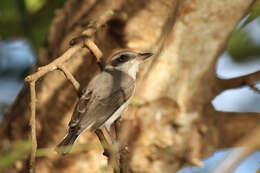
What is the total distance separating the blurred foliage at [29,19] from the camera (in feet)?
21.9

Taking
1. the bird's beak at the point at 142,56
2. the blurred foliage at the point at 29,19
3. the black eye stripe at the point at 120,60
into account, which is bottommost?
the bird's beak at the point at 142,56

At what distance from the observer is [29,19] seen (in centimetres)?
661

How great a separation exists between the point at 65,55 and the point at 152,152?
195cm

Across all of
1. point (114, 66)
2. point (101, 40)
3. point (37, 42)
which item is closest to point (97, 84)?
point (114, 66)

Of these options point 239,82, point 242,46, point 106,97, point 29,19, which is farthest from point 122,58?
point 29,19

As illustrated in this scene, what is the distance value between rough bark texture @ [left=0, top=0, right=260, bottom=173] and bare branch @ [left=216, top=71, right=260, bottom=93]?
0.09 feet

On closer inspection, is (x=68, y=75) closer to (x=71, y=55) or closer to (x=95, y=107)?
(x=71, y=55)

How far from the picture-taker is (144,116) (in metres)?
4.76

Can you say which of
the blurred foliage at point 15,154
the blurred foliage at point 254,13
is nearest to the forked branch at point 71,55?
the blurred foliage at point 15,154

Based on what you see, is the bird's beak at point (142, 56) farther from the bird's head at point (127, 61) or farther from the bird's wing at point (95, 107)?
the bird's wing at point (95, 107)

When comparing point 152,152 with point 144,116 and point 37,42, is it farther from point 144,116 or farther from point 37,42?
point 37,42

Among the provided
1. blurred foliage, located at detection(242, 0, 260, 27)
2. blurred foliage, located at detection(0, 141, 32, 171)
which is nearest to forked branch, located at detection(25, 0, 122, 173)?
blurred foliage, located at detection(0, 141, 32, 171)

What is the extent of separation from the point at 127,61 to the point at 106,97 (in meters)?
0.78

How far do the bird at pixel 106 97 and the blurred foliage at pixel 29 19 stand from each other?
2.38m
